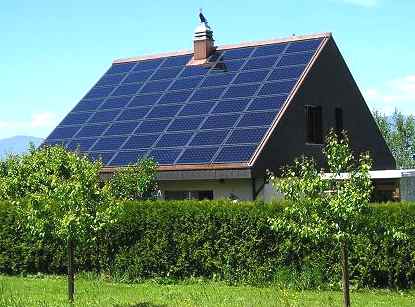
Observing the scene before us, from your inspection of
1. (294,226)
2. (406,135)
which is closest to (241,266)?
(294,226)

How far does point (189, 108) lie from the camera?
2720 centimetres

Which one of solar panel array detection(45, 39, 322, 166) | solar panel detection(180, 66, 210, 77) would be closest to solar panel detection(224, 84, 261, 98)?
solar panel array detection(45, 39, 322, 166)

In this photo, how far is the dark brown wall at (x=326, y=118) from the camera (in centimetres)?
2447

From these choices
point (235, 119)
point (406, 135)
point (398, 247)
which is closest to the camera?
point (398, 247)

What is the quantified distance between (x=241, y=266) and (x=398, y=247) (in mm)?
4273

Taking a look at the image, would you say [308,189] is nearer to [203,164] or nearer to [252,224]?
[252,224]

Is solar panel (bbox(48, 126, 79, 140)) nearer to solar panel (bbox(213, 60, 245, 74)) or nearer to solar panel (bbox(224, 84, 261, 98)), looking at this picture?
solar panel (bbox(213, 60, 245, 74))

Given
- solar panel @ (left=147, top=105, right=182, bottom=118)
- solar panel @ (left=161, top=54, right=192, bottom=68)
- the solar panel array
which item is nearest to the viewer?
the solar panel array

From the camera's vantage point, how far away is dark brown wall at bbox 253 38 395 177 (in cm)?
2447

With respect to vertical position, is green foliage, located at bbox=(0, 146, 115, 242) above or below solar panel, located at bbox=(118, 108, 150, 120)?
below

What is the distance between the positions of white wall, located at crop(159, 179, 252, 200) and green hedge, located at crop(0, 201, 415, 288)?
4.45m

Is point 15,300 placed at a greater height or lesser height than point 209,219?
lesser

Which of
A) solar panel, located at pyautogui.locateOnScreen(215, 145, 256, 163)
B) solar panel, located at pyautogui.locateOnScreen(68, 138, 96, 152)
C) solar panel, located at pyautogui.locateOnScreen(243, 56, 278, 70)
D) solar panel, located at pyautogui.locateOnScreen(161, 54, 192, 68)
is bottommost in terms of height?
solar panel, located at pyautogui.locateOnScreen(215, 145, 256, 163)

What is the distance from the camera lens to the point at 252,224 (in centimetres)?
1836
